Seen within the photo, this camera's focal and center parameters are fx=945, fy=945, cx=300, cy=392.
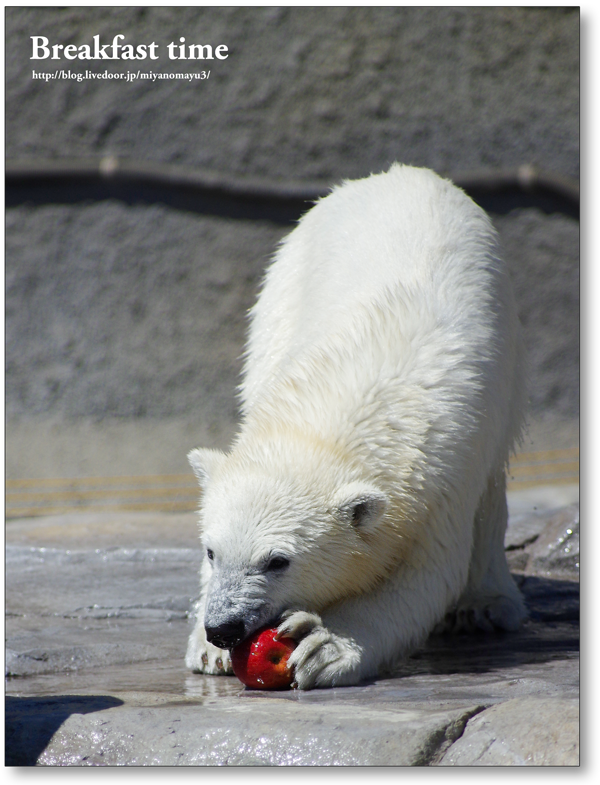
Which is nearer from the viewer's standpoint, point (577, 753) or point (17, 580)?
point (577, 753)

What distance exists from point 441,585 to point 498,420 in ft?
2.15

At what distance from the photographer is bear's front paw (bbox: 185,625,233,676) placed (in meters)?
3.09

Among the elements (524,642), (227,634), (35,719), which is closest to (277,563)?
(227,634)

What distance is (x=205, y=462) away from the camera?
126 inches

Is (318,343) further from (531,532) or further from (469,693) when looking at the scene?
(531,532)

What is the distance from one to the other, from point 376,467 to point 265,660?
704 mm

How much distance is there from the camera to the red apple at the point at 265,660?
2775 mm

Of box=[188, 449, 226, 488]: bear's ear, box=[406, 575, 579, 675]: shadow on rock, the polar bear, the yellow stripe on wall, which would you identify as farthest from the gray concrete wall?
box=[188, 449, 226, 488]: bear's ear

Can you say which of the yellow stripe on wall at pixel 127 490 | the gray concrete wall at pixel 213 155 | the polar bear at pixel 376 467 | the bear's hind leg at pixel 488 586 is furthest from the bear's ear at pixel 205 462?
the gray concrete wall at pixel 213 155

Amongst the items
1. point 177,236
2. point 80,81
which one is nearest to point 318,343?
point 177,236

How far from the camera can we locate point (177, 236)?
7.92m

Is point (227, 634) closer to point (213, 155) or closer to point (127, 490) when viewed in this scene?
point (127, 490)

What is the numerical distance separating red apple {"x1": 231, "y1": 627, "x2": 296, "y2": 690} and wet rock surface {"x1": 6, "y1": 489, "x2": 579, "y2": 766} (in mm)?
51

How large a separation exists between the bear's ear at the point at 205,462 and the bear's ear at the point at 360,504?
0.47 meters
